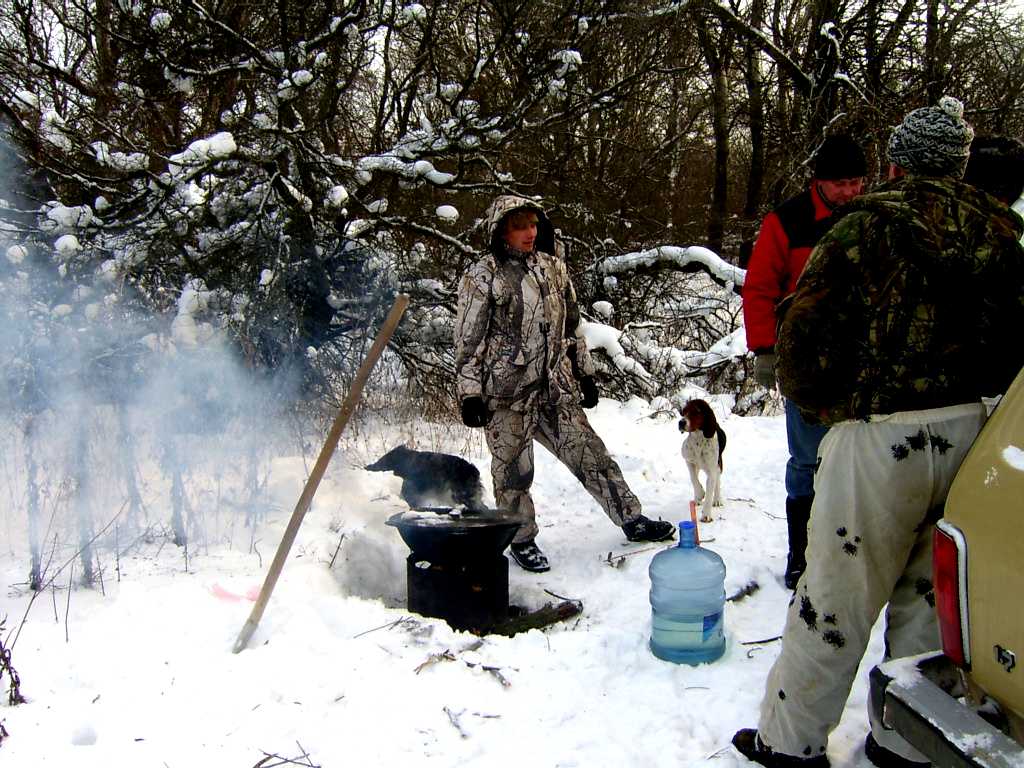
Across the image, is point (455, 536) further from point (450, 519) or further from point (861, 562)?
point (861, 562)

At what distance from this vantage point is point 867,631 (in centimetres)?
227

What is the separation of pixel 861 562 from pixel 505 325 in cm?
259

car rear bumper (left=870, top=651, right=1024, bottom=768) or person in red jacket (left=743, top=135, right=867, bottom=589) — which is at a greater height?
person in red jacket (left=743, top=135, right=867, bottom=589)

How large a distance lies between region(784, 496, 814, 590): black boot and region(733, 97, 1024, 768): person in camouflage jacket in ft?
4.87

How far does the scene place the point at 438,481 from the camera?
5.66 m

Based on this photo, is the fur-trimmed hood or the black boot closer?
the black boot

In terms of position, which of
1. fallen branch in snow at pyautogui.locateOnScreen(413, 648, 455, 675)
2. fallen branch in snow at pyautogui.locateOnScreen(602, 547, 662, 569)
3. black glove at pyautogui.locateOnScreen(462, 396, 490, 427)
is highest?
black glove at pyautogui.locateOnScreen(462, 396, 490, 427)

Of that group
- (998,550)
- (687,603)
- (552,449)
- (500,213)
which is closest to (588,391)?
(552,449)

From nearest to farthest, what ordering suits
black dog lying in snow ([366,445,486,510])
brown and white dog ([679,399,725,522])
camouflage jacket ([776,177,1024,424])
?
camouflage jacket ([776,177,1024,424]) < brown and white dog ([679,399,725,522]) < black dog lying in snow ([366,445,486,510])

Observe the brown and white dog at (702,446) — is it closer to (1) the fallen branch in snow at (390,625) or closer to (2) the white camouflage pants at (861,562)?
(1) the fallen branch in snow at (390,625)

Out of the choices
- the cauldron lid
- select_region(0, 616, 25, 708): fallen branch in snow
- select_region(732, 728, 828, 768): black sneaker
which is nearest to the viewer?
select_region(732, 728, 828, 768): black sneaker

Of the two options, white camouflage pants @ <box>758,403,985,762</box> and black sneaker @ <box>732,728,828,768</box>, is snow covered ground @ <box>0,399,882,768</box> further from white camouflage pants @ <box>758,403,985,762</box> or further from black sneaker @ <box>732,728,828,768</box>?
white camouflage pants @ <box>758,403,985,762</box>

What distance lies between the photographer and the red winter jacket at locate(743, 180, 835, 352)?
12.0 feet

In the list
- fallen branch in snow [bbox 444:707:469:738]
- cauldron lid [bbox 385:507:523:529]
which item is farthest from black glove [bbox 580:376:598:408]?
fallen branch in snow [bbox 444:707:469:738]
